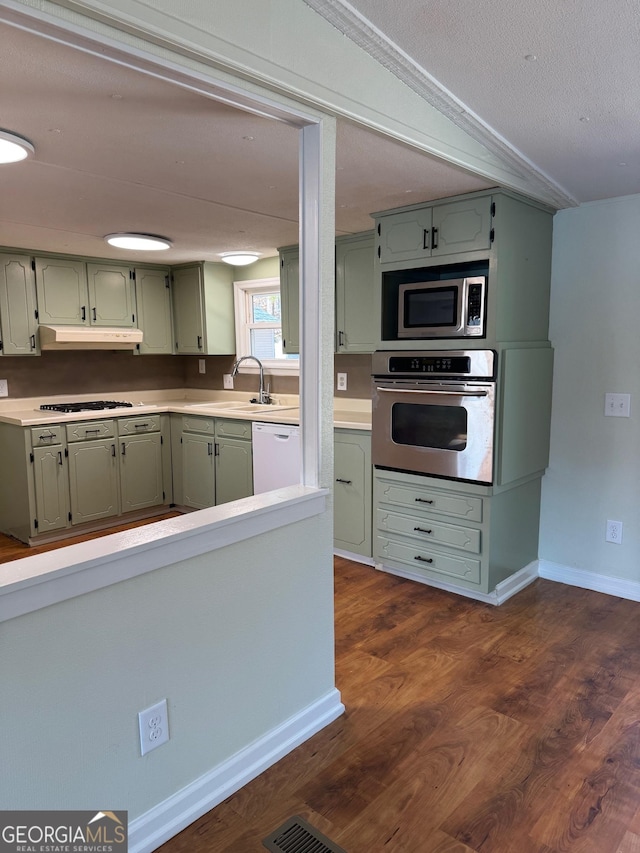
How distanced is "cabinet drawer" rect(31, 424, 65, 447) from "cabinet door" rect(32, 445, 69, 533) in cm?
4

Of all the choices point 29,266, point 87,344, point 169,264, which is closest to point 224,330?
point 169,264

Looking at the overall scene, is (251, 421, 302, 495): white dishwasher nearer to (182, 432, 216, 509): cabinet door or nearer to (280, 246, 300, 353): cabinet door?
(182, 432, 216, 509): cabinet door

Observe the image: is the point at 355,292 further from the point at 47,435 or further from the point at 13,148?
the point at 47,435

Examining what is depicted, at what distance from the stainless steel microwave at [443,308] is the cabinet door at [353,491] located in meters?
0.74

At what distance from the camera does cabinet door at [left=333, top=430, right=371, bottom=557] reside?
3473mm

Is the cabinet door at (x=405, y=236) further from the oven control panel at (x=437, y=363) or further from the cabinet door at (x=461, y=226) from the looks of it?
the oven control panel at (x=437, y=363)

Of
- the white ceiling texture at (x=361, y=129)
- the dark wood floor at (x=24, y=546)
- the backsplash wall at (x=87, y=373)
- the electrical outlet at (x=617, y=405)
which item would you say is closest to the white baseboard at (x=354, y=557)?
the electrical outlet at (x=617, y=405)

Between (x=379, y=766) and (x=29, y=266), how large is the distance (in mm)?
4008

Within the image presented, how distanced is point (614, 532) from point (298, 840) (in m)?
2.40

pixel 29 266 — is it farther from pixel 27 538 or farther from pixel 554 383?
pixel 554 383

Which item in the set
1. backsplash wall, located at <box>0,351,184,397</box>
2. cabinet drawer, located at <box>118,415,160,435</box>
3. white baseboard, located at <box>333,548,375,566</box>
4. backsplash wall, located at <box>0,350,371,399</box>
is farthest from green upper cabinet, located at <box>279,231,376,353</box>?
backsplash wall, located at <box>0,351,184,397</box>

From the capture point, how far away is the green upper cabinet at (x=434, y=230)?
2795 mm

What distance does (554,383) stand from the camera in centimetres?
331

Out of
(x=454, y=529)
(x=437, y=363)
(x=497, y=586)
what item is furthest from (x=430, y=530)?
(x=437, y=363)
